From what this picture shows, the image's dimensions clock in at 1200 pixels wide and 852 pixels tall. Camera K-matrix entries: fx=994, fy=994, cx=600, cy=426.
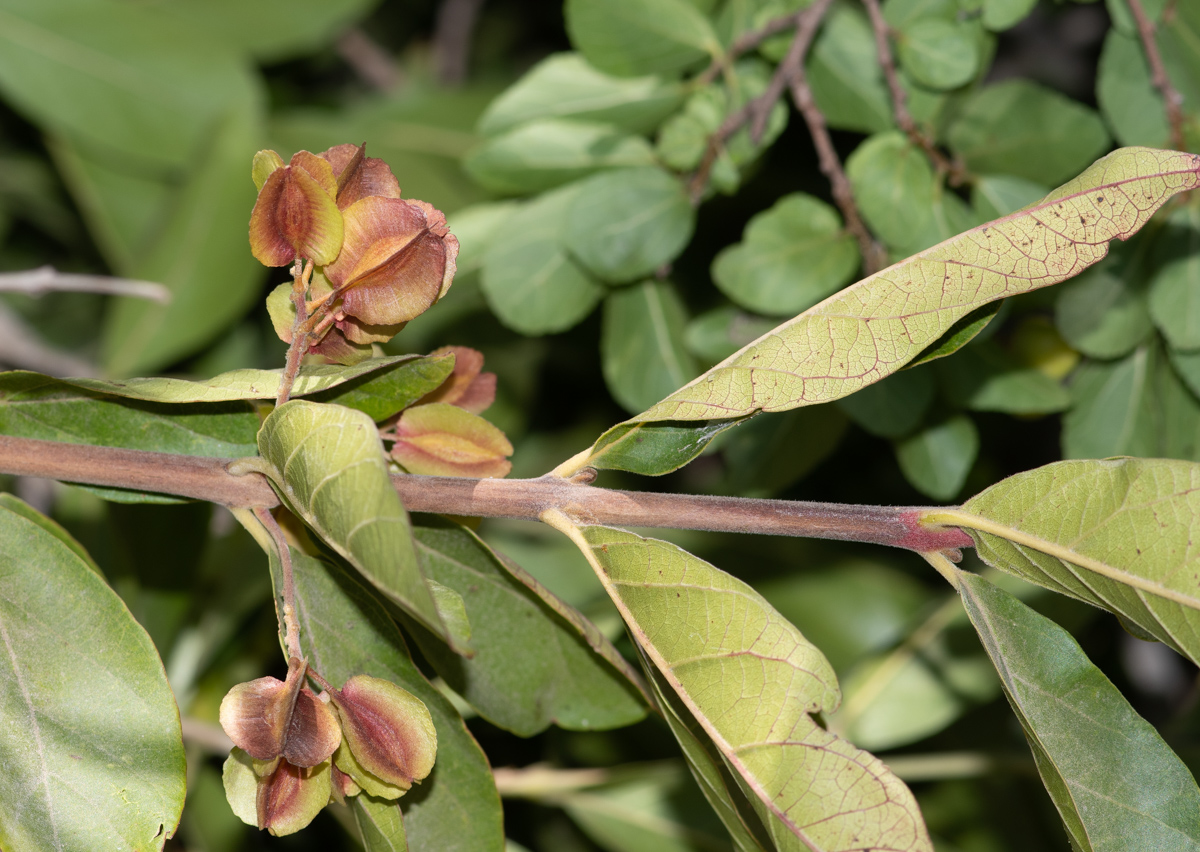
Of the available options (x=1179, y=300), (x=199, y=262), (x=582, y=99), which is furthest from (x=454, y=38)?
(x=1179, y=300)

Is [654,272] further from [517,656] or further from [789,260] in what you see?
[517,656]

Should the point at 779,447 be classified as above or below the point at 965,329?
below

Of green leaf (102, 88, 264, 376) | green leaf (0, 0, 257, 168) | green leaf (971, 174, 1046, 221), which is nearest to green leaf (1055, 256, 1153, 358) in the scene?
green leaf (971, 174, 1046, 221)

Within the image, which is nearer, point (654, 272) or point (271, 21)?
point (654, 272)

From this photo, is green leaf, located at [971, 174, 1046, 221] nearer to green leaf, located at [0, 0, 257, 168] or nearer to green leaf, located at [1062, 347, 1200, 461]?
green leaf, located at [1062, 347, 1200, 461]

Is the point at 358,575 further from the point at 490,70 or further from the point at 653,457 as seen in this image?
the point at 490,70

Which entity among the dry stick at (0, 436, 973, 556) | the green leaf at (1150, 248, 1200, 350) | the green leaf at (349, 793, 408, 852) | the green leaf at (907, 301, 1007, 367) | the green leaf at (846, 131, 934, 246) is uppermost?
the green leaf at (907, 301, 1007, 367)

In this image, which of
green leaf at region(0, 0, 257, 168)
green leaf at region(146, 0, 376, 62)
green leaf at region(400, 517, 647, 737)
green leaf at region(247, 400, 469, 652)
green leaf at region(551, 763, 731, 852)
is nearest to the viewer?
green leaf at region(247, 400, 469, 652)
